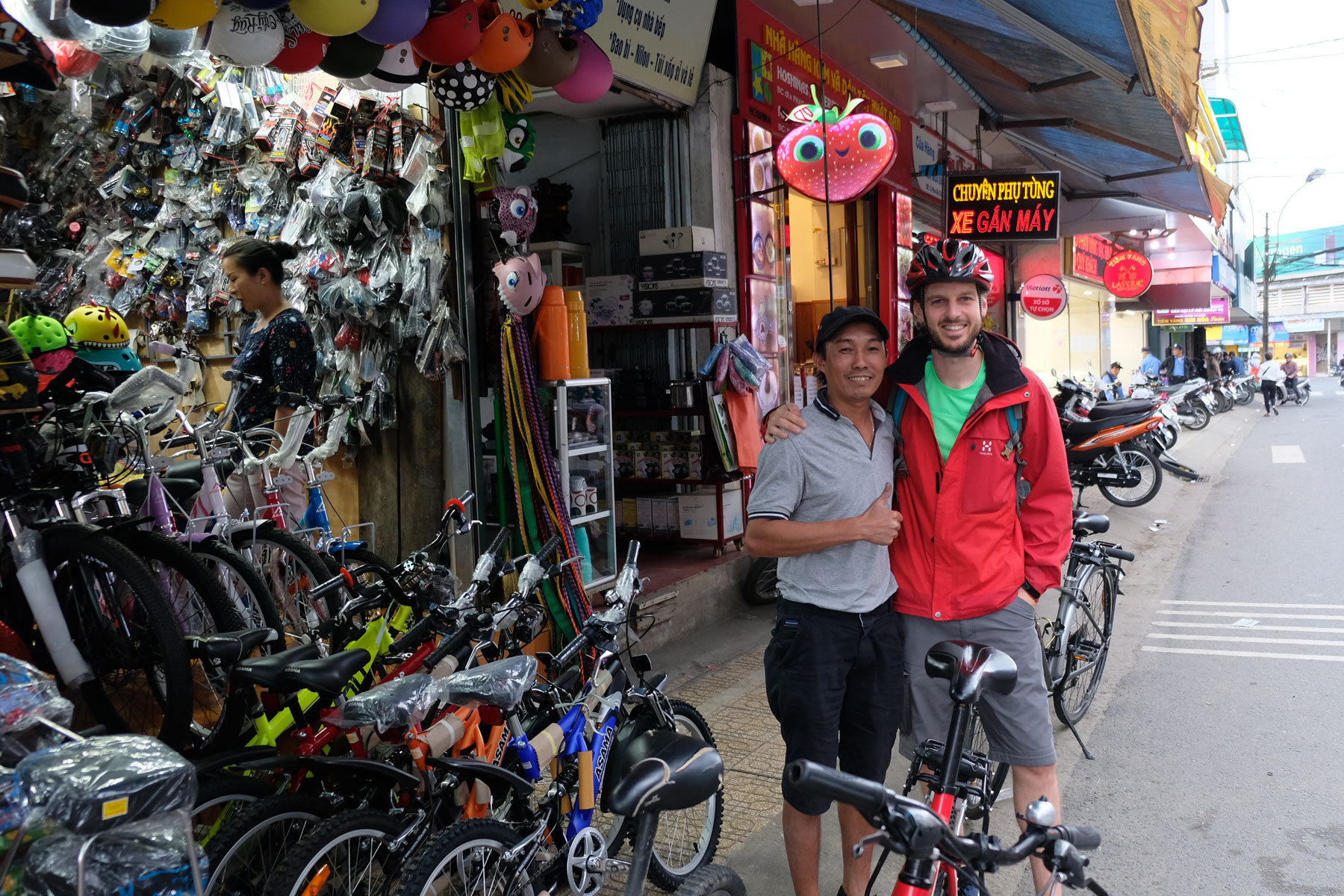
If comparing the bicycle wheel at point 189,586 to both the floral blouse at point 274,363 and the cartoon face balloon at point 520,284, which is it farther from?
the cartoon face balloon at point 520,284

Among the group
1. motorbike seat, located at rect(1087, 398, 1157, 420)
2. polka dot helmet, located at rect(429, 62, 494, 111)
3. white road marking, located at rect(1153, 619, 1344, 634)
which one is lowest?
white road marking, located at rect(1153, 619, 1344, 634)

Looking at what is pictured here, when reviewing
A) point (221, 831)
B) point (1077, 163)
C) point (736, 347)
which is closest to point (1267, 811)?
point (221, 831)

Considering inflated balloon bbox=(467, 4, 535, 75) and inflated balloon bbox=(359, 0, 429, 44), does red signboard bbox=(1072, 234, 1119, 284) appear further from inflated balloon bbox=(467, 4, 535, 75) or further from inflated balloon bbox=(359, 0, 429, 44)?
inflated balloon bbox=(359, 0, 429, 44)

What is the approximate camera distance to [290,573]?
4562 millimetres

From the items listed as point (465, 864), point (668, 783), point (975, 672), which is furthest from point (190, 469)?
point (975, 672)

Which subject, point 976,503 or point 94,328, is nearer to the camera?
point 976,503

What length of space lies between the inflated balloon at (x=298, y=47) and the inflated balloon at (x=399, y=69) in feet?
1.32

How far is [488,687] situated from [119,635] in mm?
1535

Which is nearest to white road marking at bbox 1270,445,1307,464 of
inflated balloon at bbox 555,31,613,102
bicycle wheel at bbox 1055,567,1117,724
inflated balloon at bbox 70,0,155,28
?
bicycle wheel at bbox 1055,567,1117,724

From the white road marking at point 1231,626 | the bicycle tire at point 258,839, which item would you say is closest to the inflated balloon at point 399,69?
the bicycle tire at point 258,839

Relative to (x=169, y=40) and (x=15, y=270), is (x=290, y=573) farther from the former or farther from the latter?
(x=169, y=40)

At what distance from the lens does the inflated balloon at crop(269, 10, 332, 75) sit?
12.4 feet

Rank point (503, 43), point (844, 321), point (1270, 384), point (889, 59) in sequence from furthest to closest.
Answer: point (1270, 384) → point (889, 59) → point (503, 43) → point (844, 321)

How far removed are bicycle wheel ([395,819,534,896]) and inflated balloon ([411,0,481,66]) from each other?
3057 millimetres
